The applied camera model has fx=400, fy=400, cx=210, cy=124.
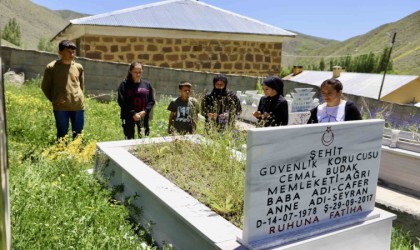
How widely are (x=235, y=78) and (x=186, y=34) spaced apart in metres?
2.73

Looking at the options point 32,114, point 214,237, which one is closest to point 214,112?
point 214,237

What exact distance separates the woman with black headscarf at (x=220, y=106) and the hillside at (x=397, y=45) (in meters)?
78.3

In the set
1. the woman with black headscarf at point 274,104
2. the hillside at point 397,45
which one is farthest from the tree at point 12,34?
the woman with black headscarf at point 274,104

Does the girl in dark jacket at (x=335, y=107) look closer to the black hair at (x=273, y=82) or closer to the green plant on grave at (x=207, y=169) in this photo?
the black hair at (x=273, y=82)

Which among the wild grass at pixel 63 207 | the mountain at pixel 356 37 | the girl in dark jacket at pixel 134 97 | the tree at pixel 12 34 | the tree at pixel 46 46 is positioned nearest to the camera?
the wild grass at pixel 63 207

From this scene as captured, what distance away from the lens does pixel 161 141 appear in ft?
17.8

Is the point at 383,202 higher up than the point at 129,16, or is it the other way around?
the point at 129,16

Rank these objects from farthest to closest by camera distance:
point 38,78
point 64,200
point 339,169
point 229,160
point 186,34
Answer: point 186,34, point 38,78, point 229,160, point 64,200, point 339,169

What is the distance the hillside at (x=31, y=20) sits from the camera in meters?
99.6

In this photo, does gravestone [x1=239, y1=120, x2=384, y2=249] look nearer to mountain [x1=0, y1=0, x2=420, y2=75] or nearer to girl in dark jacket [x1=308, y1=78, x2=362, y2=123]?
girl in dark jacket [x1=308, y1=78, x2=362, y2=123]

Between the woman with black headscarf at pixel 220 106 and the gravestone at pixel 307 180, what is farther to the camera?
the woman with black headscarf at pixel 220 106

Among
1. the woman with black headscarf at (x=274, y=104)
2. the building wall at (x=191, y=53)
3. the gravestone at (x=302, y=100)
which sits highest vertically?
the building wall at (x=191, y=53)

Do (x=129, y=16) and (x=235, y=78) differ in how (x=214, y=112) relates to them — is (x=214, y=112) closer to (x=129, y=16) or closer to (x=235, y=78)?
(x=235, y=78)

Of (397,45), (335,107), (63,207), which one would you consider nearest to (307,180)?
(335,107)
